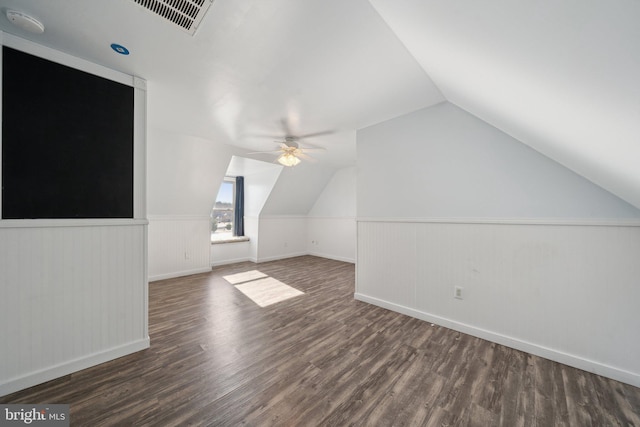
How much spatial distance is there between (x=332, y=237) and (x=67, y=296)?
496cm

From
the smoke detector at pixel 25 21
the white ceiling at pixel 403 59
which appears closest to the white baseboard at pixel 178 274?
the white ceiling at pixel 403 59

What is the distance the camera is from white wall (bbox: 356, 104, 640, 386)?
5.95ft

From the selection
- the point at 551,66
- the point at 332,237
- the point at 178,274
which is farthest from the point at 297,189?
the point at 551,66

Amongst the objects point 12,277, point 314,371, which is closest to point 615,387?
point 314,371

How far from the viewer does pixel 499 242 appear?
2.24m

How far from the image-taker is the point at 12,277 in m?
1.58

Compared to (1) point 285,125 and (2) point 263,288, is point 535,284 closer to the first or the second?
(1) point 285,125

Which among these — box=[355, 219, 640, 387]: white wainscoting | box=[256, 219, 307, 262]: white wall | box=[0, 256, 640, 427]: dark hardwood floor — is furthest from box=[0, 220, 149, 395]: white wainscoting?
box=[256, 219, 307, 262]: white wall

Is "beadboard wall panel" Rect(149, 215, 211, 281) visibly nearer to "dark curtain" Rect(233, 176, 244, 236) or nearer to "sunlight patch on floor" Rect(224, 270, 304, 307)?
"sunlight patch on floor" Rect(224, 270, 304, 307)

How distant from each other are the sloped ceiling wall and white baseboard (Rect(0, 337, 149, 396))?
10.4 ft

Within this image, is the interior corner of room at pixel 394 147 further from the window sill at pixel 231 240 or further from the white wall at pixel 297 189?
the window sill at pixel 231 240

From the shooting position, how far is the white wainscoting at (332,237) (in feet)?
19.0

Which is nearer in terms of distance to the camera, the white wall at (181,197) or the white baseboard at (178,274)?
the white wall at (181,197)

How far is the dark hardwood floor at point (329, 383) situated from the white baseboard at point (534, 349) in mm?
62
